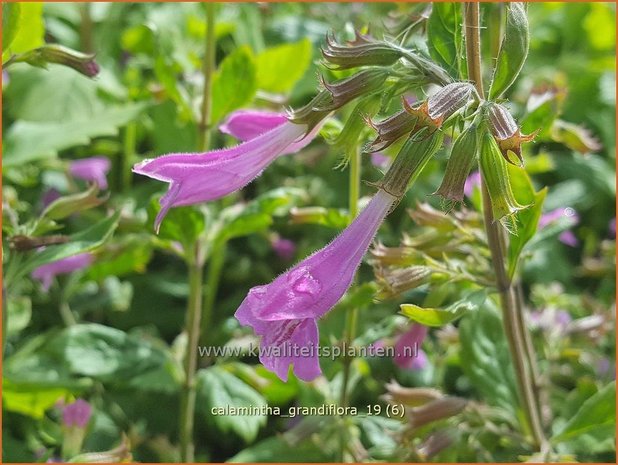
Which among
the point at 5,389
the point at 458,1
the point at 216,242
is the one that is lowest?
the point at 5,389

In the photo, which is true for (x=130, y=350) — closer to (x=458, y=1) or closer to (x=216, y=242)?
(x=216, y=242)

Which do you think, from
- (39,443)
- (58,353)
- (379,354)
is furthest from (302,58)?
(39,443)

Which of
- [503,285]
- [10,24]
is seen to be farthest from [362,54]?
[10,24]

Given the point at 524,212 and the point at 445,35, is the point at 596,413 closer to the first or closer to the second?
the point at 524,212

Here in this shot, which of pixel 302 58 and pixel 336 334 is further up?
pixel 302 58

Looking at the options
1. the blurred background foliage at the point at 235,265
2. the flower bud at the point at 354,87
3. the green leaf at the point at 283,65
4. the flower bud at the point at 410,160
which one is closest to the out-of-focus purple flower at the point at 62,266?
the blurred background foliage at the point at 235,265

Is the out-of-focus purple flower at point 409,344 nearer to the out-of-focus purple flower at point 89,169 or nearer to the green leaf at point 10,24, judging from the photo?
the green leaf at point 10,24
